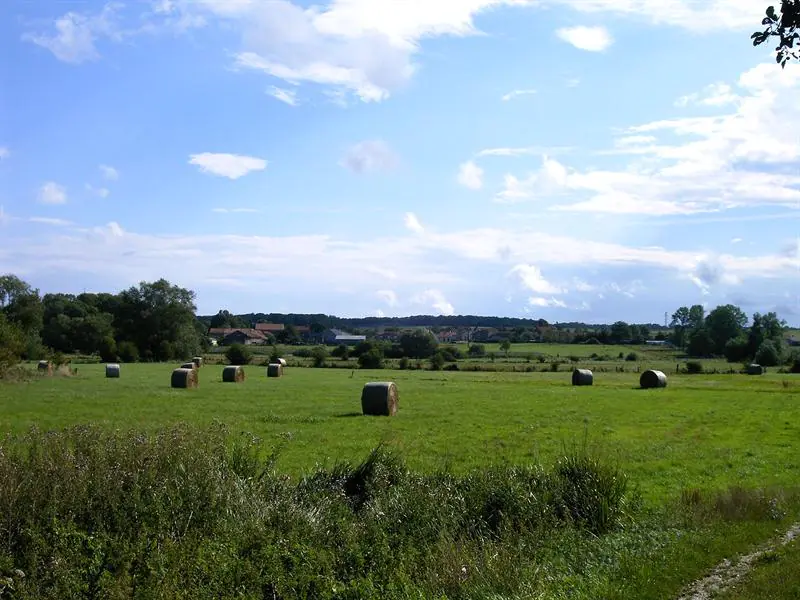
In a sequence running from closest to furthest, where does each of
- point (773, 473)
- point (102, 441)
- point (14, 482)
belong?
point (14, 482) < point (102, 441) < point (773, 473)

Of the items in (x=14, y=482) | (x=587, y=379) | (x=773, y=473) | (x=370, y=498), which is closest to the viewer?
(x=14, y=482)

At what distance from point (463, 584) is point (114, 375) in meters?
55.1

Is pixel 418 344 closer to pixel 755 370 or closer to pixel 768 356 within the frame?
pixel 768 356

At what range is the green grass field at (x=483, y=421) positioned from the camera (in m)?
19.3

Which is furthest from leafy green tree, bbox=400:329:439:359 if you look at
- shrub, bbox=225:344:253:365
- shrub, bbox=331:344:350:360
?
shrub, bbox=225:344:253:365

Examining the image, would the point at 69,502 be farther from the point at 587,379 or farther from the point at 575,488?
the point at 587,379

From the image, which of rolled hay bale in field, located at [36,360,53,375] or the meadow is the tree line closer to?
rolled hay bale in field, located at [36,360,53,375]

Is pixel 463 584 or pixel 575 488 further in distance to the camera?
pixel 575 488

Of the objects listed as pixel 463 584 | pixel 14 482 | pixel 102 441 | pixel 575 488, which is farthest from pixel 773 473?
pixel 14 482

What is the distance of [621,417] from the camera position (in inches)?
1256

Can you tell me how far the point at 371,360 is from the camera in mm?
92562

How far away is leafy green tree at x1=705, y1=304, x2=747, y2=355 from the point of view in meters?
137

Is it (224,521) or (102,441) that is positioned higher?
(102,441)

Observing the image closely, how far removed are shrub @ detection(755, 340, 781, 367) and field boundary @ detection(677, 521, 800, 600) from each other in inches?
4021
